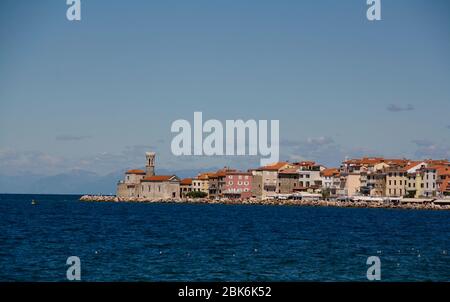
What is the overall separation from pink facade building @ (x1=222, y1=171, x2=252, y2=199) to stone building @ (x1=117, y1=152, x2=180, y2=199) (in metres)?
13.4

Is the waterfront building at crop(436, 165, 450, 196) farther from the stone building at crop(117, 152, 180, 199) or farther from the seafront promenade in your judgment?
the stone building at crop(117, 152, 180, 199)

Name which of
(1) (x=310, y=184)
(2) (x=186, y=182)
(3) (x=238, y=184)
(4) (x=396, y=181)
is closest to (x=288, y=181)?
(1) (x=310, y=184)

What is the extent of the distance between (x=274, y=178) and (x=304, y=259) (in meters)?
111

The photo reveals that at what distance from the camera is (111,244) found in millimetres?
35844

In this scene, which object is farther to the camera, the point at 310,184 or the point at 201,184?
the point at 201,184

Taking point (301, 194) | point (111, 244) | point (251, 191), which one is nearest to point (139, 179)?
point (251, 191)

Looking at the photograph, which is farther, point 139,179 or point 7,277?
point 139,179

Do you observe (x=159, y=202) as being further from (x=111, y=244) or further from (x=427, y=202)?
(x=111, y=244)

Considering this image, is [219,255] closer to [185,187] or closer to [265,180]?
[265,180]

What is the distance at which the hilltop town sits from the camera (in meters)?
118

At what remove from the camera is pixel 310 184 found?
139250 millimetres

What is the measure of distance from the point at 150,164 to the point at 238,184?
24094 millimetres

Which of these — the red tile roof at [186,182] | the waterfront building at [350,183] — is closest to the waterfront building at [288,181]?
A: the waterfront building at [350,183]
